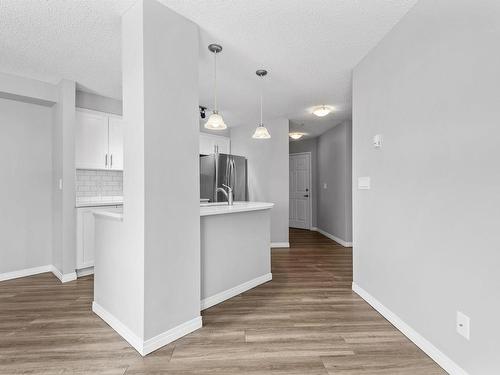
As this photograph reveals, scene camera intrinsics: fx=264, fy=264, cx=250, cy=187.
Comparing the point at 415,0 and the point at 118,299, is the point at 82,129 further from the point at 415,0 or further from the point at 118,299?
the point at 415,0

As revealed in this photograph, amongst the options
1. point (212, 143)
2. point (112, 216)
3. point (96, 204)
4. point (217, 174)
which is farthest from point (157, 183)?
point (212, 143)

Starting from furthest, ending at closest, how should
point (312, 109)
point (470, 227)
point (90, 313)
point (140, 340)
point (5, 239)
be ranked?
point (312, 109)
point (5, 239)
point (90, 313)
point (140, 340)
point (470, 227)

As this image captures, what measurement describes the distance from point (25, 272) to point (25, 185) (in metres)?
1.11

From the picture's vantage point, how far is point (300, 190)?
7523mm

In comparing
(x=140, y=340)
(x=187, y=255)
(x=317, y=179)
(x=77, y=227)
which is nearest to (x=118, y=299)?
(x=140, y=340)

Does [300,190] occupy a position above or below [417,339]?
above

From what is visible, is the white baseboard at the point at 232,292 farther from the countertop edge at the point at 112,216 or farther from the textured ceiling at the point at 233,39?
the textured ceiling at the point at 233,39

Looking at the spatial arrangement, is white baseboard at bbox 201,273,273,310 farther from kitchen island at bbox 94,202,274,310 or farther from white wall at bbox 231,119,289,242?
white wall at bbox 231,119,289,242

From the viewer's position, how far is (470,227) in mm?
1480

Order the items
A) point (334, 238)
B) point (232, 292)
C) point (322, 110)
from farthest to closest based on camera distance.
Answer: point (334, 238), point (322, 110), point (232, 292)

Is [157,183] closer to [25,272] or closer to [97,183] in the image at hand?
[97,183]

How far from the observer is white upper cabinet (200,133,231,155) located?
5.33 metres

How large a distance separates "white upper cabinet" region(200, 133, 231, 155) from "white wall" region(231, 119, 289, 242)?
1.75ft

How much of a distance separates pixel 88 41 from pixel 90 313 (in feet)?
8.06
